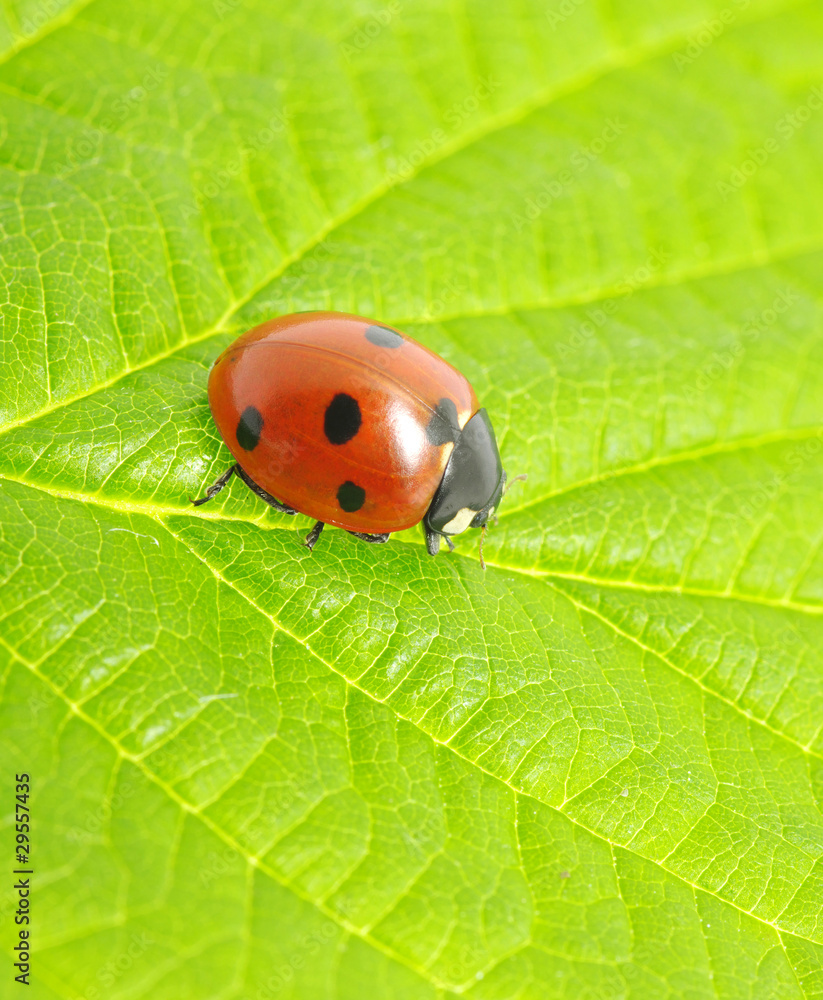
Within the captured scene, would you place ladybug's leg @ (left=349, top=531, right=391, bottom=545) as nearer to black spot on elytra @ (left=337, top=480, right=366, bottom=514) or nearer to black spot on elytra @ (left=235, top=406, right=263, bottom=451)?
black spot on elytra @ (left=337, top=480, right=366, bottom=514)

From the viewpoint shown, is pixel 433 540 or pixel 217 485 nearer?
pixel 217 485

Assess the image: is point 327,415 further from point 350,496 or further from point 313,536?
point 313,536

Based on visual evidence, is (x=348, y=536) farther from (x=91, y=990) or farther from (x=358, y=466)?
(x=91, y=990)

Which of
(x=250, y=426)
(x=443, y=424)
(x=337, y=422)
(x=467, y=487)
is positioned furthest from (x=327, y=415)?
(x=467, y=487)

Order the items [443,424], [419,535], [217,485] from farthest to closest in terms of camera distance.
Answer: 1. [419,535]
2. [443,424]
3. [217,485]

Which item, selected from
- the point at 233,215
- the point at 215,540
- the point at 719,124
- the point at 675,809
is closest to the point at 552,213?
the point at 719,124

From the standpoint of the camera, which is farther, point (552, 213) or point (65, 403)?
point (552, 213)
